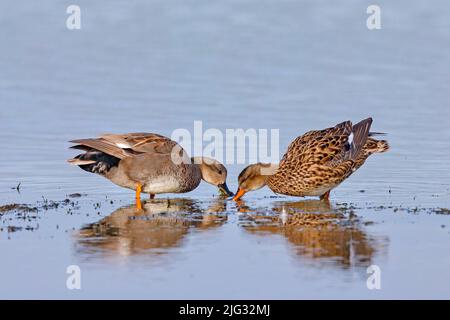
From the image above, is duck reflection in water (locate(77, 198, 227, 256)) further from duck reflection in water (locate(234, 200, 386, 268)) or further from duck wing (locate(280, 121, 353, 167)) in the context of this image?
duck wing (locate(280, 121, 353, 167))

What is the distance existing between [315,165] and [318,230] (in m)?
2.24

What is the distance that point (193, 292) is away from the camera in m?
7.65

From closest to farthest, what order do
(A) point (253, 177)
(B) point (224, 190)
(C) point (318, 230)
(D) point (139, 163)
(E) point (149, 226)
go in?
(C) point (318, 230)
(E) point (149, 226)
(D) point (139, 163)
(A) point (253, 177)
(B) point (224, 190)

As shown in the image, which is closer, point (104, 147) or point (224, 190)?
point (104, 147)

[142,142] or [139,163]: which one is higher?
[142,142]

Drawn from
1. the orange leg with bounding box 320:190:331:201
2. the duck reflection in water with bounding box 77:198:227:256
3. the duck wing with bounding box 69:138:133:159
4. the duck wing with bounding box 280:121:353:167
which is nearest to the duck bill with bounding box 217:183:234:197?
the duck reflection in water with bounding box 77:198:227:256

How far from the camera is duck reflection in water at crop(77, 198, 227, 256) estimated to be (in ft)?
29.4

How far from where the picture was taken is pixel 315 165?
464 inches

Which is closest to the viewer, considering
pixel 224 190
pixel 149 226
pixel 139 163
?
pixel 149 226

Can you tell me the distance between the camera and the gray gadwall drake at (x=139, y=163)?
38.3ft

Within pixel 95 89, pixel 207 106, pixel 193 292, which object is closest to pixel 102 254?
pixel 193 292

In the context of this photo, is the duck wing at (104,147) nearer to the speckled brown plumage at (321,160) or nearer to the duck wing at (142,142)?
the duck wing at (142,142)

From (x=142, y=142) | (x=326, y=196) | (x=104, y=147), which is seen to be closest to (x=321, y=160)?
(x=326, y=196)

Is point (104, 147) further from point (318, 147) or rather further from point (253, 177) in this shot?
A: point (318, 147)
